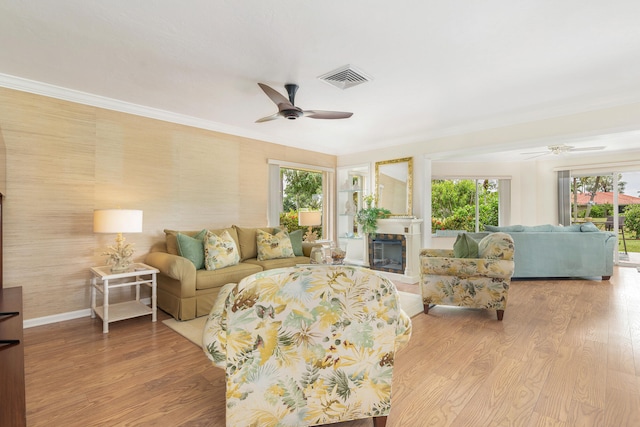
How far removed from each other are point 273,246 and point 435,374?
8.78 feet

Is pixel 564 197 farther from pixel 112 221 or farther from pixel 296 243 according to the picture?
pixel 112 221

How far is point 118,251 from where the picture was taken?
323cm

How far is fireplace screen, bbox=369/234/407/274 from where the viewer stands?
208 inches

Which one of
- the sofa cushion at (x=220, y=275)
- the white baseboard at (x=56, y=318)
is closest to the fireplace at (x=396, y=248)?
the sofa cushion at (x=220, y=275)

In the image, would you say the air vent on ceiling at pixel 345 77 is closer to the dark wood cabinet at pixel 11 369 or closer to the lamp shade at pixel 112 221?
the lamp shade at pixel 112 221

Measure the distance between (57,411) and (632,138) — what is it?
27.1 feet

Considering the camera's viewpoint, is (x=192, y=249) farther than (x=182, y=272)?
Yes

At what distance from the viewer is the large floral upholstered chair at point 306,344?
127cm

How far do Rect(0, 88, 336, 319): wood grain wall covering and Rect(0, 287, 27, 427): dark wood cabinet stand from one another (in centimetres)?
156

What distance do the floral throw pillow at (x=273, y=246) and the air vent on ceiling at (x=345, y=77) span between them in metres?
2.26

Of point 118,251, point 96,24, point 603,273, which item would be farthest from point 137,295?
point 603,273

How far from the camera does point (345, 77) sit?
289 centimetres

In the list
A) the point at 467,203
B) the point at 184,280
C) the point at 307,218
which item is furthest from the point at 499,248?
the point at 467,203

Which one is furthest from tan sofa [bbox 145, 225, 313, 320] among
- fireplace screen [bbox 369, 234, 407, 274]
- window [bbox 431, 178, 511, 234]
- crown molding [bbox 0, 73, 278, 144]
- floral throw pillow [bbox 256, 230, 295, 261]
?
window [bbox 431, 178, 511, 234]
